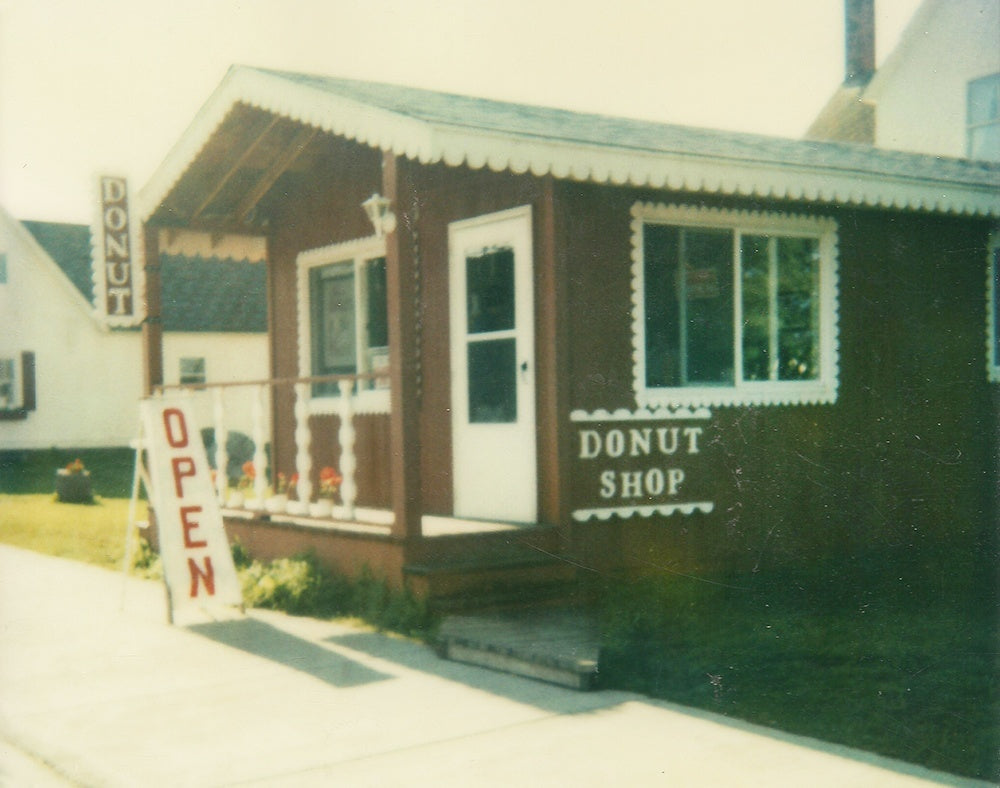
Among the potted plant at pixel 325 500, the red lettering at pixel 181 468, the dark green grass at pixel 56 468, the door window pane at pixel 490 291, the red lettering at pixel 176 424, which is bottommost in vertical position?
the dark green grass at pixel 56 468

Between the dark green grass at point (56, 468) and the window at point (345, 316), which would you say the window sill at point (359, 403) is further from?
the dark green grass at point (56, 468)

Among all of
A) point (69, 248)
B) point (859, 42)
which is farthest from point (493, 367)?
point (69, 248)

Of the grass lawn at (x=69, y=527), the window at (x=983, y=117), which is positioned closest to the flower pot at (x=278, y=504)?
the grass lawn at (x=69, y=527)

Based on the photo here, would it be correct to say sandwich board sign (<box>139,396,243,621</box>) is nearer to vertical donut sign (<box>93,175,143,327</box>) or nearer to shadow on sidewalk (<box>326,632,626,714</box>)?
shadow on sidewalk (<box>326,632,626,714</box>)

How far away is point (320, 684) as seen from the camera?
19.6 feet

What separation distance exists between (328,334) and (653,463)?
3.86 meters

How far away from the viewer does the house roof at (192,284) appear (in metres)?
29.2

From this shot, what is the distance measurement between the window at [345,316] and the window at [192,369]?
62.5 feet

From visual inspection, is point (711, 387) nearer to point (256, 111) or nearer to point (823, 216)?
point (823, 216)

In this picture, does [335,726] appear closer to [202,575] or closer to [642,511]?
[202,575]

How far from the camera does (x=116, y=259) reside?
989 cm

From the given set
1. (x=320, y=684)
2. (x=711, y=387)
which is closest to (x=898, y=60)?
(x=711, y=387)

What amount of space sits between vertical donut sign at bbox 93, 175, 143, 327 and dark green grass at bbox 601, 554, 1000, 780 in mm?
4922

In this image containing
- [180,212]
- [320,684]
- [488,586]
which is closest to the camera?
[320,684]
